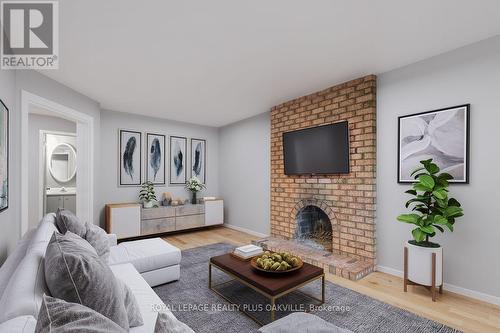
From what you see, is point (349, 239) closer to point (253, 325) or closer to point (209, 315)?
point (253, 325)

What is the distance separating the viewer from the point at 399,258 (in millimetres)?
2955

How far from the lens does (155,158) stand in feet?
17.3

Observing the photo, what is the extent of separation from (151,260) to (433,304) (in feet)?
9.24

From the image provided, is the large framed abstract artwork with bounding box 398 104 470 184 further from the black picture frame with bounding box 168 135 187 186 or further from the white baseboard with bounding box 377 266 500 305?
the black picture frame with bounding box 168 135 187 186

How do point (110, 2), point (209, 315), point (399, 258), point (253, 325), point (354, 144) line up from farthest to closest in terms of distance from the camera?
Result: point (354, 144) → point (399, 258) → point (209, 315) → point (253, 325) → point (110, 2)

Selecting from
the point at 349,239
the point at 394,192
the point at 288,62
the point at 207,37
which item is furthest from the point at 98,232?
the point at 394,192

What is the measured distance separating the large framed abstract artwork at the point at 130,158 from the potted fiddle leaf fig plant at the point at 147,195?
0.54ft

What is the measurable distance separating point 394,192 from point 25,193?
13.9 ft

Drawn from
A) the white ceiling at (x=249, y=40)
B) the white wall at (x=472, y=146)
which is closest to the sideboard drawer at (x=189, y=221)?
the white ceiling at (x=249, y=40)

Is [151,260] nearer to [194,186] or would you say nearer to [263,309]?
[263,309]

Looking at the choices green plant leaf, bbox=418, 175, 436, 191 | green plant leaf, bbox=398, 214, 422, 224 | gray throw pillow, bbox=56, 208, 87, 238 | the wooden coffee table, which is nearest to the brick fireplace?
green plant leaf, bbox=398, 214, 422, 224

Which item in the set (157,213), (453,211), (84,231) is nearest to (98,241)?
(84,231)

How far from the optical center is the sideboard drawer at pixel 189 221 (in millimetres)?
5091

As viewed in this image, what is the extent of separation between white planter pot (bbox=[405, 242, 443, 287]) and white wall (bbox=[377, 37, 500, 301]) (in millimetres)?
282
